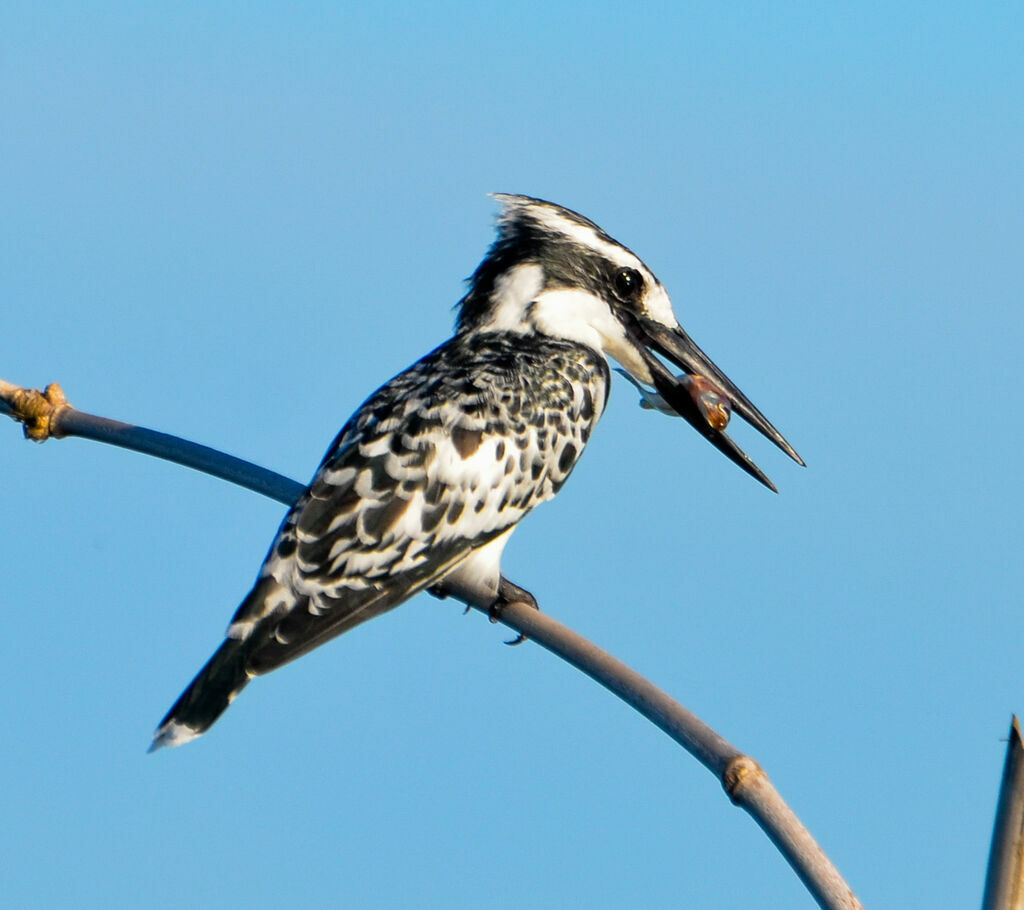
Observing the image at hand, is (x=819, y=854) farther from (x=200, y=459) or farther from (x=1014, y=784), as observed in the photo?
(x=200, y=459)

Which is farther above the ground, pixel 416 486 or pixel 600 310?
pixel 600 310

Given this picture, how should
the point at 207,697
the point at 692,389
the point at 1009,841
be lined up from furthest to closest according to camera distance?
the point at 692,389
the point at 207,697
the point at 1009,841

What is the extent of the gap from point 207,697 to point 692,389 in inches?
83.5

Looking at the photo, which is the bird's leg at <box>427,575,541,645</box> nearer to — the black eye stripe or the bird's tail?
the bird's tail

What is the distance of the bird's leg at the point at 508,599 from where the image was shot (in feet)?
13.4

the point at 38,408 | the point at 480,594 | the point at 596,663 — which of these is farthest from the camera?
the point at 480,594

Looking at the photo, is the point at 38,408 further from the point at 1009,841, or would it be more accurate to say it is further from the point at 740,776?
the point at 1009,841

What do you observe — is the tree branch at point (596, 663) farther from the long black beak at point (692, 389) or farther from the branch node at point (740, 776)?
the long black beak at point (692, 389)

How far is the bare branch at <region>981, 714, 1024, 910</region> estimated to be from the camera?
5.72ft

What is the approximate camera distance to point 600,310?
192 inches

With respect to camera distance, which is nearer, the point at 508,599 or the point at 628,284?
the point at 508,599

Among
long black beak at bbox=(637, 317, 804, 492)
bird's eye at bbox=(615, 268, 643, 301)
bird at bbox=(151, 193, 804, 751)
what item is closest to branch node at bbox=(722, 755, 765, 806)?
bird at bbox=(151, 193, 804, 751)

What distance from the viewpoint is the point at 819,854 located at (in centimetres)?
199

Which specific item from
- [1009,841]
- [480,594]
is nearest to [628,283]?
[480,594]
